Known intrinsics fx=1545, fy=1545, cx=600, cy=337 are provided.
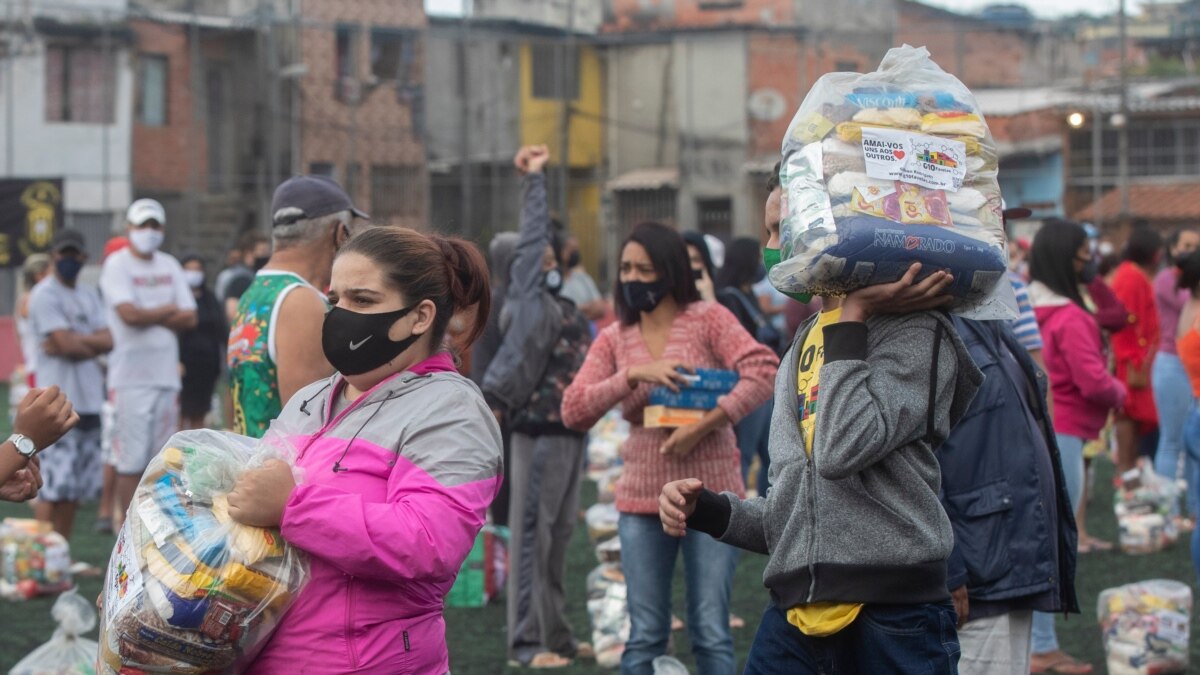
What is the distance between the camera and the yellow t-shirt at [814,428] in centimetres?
345

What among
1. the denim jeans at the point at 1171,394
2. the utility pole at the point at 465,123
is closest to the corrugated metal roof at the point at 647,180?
the utility pole at the point at 465,123

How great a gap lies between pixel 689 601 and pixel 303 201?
6.71 feet

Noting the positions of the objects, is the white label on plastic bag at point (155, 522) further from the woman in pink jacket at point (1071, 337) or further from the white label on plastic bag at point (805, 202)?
the woman in pink jacket at point (1071, 337)

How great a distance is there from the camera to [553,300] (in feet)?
23.9

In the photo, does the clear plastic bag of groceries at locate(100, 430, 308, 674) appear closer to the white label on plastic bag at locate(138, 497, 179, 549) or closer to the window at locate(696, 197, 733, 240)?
the white label on plastic bag at locate(138, 497, 179, 549)

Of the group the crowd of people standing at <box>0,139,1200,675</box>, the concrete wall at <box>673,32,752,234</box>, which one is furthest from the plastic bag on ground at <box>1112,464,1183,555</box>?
the concrete wall at <box>673,32,752,234</box>

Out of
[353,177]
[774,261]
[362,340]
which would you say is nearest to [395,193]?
[353,177]

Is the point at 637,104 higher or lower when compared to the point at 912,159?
higher

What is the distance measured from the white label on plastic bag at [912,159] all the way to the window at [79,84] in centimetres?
2953

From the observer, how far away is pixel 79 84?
31.3m

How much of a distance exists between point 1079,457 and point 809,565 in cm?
449

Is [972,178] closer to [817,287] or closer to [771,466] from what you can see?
[817,287]

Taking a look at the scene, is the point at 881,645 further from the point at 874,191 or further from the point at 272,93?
the point at 272,93

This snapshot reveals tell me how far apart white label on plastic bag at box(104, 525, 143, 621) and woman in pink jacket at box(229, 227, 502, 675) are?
0.24m
